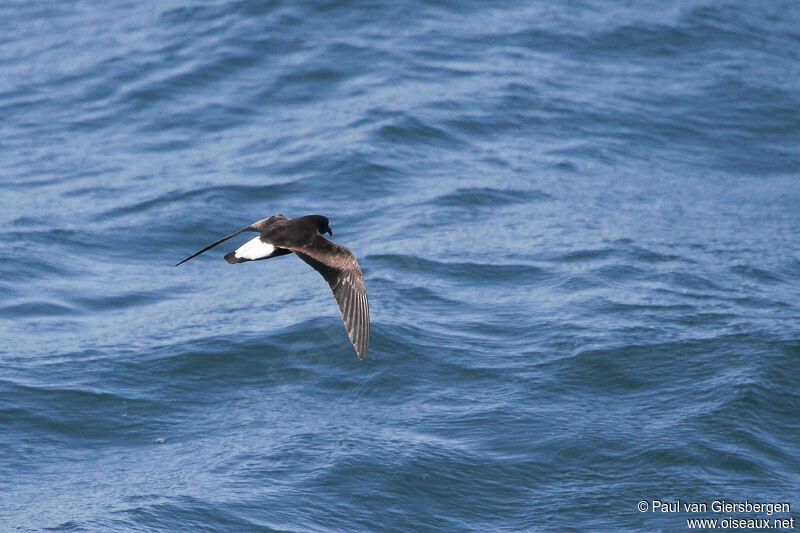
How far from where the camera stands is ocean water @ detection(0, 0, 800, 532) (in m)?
9.59

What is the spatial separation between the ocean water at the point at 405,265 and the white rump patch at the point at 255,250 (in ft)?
8.18

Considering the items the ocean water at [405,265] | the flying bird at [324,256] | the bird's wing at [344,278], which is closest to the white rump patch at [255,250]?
the flying bird at [324,256]

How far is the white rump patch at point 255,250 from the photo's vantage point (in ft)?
23.7

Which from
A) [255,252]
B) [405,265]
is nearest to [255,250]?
[255,252]

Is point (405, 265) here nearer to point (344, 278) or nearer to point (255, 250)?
point (344, 278)

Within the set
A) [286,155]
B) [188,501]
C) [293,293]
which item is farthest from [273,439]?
[286,155]

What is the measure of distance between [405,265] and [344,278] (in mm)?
5295

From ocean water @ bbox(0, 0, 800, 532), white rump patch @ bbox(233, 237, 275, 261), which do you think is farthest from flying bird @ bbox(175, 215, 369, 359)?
ocean water @ bbox(0, 0, 800, 532)

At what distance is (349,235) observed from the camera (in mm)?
13211

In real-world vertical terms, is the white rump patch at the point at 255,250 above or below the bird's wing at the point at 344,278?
above

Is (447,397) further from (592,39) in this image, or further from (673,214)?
(592,39)

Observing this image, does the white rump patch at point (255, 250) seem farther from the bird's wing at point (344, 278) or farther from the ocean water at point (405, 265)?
Result: the ocean water at point (405, 265)

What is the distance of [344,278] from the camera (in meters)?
7.50

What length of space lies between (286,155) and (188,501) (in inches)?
272
